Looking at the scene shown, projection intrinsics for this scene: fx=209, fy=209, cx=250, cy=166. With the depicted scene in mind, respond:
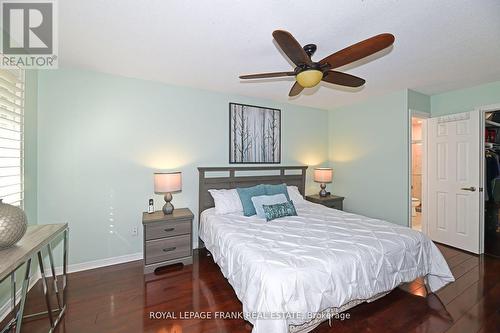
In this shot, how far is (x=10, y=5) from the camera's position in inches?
61.2

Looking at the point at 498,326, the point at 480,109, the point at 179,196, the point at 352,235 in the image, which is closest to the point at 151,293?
the point at 179,196

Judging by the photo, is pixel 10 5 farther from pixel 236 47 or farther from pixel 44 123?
pixel 236 47

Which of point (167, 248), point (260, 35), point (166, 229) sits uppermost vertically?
point (260, 35)

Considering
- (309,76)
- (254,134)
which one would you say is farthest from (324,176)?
(309,76)

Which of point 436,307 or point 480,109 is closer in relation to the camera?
point 436,307

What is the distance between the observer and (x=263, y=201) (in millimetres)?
2791

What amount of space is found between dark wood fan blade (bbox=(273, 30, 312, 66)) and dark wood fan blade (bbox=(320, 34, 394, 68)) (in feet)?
0.68

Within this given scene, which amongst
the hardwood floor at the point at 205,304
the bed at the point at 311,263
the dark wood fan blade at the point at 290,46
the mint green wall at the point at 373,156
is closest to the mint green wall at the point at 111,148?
the hardwood floor at the point at 205,304

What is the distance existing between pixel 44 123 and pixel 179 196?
5.76 feet

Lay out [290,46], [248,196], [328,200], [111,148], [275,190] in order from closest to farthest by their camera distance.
A: 1. [290,46]
2. [111,148]
3. [248,196]
4. [275,190]
5. [328,200]

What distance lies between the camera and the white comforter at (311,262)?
138 centimetres

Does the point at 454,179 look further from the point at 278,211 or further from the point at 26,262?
the point at 26,262

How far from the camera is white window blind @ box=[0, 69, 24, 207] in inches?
68.8

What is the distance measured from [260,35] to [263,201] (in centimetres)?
188
